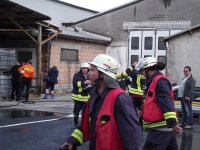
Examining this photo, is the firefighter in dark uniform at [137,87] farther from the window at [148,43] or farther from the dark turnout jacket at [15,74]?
the window at [148,43]

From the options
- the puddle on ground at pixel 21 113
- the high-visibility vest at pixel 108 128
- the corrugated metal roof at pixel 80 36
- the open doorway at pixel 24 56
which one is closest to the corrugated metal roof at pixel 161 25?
the corrugated metal roof at pixel 80 36

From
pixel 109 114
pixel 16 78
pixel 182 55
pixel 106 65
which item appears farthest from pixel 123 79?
pixel 109 114

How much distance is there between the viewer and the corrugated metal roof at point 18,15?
16812 millimetres

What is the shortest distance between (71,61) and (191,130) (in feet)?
42.1

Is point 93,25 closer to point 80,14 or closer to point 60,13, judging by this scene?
point 60,13

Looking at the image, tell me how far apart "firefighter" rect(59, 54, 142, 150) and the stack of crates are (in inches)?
553

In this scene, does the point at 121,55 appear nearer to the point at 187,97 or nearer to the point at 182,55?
the point at 182,55

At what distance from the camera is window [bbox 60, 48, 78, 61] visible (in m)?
21.6

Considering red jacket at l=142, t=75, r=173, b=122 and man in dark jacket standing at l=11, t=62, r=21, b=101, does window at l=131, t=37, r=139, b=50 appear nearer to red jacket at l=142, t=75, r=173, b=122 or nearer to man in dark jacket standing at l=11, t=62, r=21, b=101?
man in dark jacket standing at l=11, t=62, r=21, b=101

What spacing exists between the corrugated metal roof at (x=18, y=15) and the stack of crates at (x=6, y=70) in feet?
5.47

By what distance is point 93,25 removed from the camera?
27.2 metres

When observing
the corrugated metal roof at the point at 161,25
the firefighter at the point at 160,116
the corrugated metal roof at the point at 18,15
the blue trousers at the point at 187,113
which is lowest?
the blue trousers at the point at 187,113

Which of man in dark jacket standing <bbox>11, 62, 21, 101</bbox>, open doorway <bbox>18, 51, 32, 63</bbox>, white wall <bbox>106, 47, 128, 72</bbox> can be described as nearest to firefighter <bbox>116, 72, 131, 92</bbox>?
man in dark jacket standing <bbox>11, 62, 21, 101</bbox>

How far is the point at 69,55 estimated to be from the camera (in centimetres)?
2217
